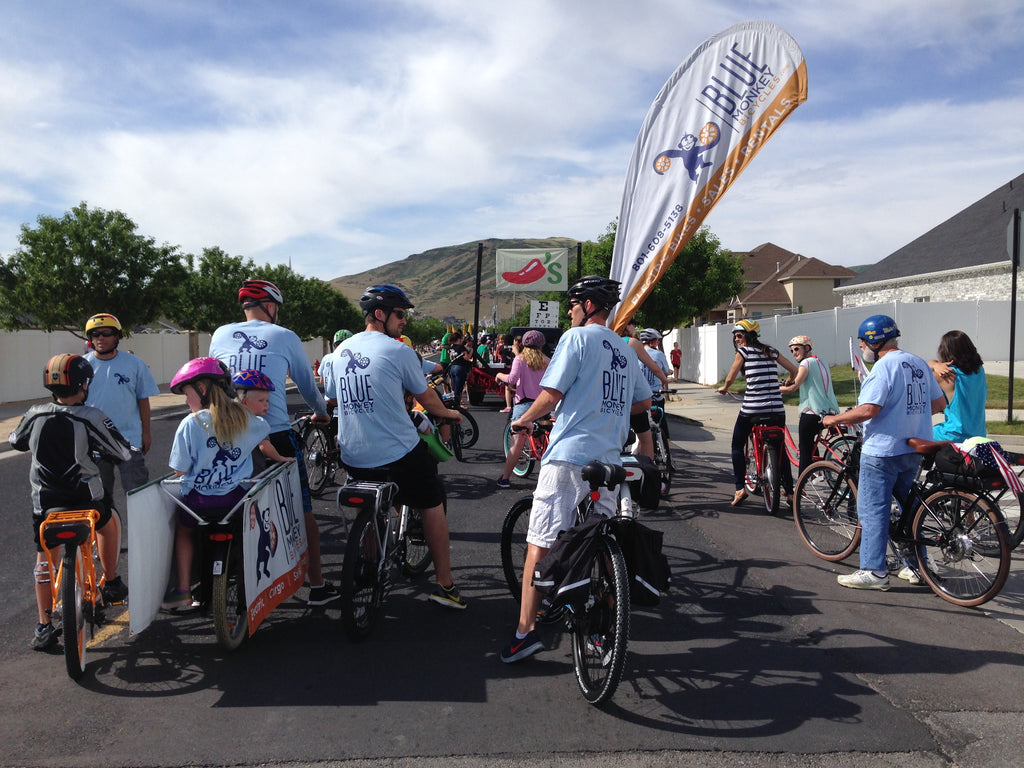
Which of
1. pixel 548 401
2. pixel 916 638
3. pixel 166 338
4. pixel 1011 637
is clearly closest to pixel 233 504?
pixel 548 401

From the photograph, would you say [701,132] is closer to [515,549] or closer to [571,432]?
[515,549]

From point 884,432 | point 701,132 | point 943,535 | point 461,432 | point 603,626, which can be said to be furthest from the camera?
point 461,432

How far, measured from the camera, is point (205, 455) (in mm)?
3938

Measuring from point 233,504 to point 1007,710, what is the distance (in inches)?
152

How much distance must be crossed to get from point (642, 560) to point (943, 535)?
99.8 inches

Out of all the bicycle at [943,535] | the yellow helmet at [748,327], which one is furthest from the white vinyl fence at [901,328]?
the bicycle at [943,535]

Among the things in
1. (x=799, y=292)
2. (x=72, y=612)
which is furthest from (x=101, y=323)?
(x=799, y=292)

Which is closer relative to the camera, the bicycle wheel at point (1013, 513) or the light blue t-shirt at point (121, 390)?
the bicycle wheel at point (1013, 513)

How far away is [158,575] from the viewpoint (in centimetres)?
370

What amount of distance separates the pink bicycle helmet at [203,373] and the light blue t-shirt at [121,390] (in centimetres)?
127

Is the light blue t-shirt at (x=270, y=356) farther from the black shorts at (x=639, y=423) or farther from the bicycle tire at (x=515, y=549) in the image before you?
the black shorts at (x=639, y=423)

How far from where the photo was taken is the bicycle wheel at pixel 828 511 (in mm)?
5680

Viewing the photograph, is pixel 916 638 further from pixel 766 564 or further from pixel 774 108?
pixel 774 108

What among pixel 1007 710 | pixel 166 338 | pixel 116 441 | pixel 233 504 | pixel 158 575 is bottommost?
pixel 1007 710
